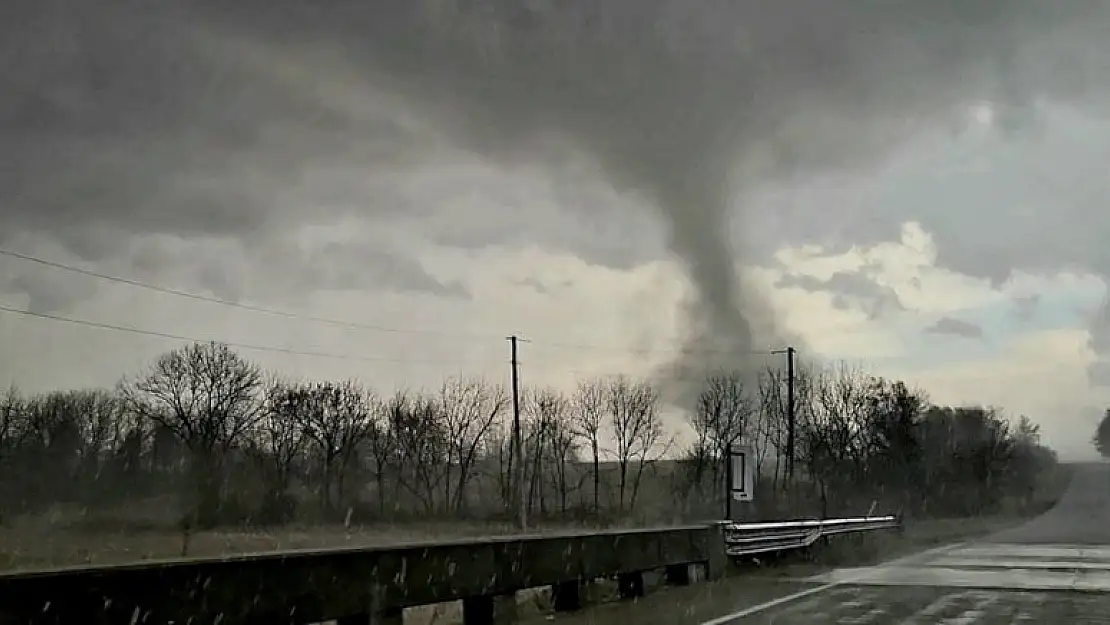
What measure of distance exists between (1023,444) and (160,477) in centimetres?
9498

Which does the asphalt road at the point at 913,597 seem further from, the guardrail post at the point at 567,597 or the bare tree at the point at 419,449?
the bare tree at the point at 419,449

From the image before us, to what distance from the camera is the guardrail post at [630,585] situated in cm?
1498

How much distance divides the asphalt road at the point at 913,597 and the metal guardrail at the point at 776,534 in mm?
933

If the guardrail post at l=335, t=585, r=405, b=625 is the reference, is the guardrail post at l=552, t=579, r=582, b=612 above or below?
below

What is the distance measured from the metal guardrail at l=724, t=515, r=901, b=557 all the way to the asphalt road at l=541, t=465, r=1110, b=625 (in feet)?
3.06

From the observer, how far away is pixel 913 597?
15.5m

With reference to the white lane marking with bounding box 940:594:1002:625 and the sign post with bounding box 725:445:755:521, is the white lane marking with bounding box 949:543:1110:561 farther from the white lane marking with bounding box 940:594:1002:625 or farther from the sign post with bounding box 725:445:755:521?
the white lane marking with bounding box 940:594:1002:625

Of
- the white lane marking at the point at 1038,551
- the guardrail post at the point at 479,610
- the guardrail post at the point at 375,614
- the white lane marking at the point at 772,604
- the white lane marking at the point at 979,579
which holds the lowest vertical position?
the white lane marking at the point at 1038,551

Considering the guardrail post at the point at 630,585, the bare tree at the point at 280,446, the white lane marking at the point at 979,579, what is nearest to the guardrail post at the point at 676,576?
the guardrail post at the point at 630,585

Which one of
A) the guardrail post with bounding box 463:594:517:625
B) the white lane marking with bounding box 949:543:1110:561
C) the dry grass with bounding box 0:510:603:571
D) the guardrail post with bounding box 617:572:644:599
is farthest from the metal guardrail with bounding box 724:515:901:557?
the guardrail post with bounding box 463:594:517:625

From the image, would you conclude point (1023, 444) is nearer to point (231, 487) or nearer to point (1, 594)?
point (231, 487)

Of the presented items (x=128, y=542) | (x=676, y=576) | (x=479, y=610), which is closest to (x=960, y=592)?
(x=676, y=576)

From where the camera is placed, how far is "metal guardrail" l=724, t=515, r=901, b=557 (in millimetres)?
19161

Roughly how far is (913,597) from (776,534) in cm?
643
